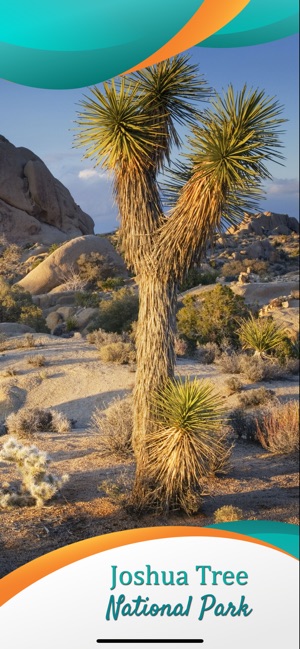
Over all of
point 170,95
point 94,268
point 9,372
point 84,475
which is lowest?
point 84,475

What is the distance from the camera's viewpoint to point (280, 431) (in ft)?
31.3

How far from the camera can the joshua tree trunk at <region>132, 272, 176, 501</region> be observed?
24.2ft

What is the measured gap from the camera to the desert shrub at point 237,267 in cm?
1050

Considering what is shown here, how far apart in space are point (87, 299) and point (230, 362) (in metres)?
2.55

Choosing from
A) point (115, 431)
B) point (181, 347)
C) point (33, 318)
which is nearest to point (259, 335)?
point (181, 347)

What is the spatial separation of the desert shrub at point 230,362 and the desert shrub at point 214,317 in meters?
0.17

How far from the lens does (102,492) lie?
→ 779 cm

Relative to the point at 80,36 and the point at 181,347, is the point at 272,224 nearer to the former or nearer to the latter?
the point at 181,347

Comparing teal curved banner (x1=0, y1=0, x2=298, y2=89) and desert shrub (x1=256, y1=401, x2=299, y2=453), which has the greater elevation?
teal curved banner (x1=0, y1=0, x2=298, y2=89)

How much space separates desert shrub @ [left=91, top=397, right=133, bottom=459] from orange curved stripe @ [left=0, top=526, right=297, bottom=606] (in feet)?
3.42

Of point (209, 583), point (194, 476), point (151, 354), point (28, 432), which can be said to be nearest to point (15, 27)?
point (151, 354)

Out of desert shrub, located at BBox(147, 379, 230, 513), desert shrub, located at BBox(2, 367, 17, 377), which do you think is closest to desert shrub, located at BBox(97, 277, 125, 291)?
desert shrub, located at BBox(2, 367, 17, 377)

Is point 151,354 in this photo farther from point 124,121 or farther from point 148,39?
point 148,39

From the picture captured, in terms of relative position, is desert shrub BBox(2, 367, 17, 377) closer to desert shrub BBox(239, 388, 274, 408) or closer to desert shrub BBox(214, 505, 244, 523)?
desert shrub BBox(214, 505, 244, 523)
